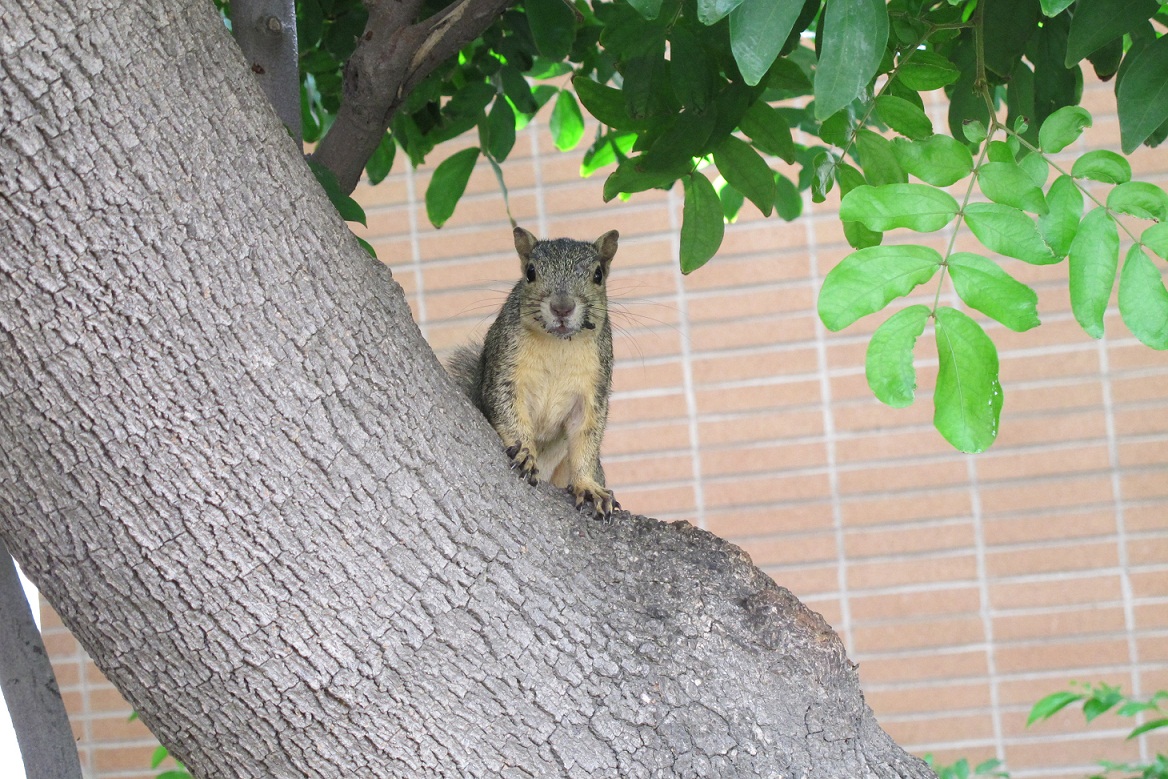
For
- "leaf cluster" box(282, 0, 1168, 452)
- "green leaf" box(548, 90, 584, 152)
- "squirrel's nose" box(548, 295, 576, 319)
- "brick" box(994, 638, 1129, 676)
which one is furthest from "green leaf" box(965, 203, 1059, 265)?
"brick" box(994, 638, 1129, 676)

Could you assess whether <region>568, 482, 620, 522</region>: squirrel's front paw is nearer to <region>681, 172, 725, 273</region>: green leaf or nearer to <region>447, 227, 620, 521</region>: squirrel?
<region>447, 227, 620, 521</region>: squirrel

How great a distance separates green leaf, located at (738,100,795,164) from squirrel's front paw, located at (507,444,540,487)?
0.54 meters

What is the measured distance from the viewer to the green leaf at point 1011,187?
3.30ft

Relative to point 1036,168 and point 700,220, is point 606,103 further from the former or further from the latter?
point 1036,168

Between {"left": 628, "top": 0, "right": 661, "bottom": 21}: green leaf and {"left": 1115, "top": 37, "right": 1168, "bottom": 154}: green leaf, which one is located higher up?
{"left": 628, "top": 0, "right": 661, "bottom": 21}: green leaf

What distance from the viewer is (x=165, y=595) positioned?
3.41 ft

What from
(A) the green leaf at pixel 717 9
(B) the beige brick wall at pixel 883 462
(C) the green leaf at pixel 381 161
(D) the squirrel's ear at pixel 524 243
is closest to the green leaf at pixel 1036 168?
(A) the green leaf at pixel 717 9

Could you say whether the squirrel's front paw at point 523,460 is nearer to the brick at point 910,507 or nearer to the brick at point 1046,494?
the brick at point 910,507

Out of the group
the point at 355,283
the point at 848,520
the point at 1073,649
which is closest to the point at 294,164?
the point at 355,283

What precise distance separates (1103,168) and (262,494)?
2.63 feet

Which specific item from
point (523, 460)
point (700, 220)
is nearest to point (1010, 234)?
point (700, 220)

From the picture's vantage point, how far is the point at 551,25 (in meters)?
1.56

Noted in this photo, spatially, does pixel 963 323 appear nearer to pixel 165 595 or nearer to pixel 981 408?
pixel 981 408

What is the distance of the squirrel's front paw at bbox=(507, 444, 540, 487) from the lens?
1.65m
